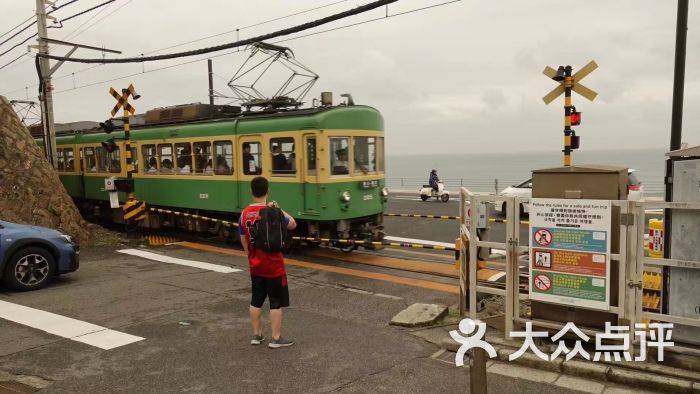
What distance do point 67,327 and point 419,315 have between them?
4.41 metres

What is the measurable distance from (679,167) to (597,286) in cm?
133

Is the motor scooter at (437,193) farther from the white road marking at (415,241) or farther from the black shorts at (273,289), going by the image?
the black shorts at (273,289)

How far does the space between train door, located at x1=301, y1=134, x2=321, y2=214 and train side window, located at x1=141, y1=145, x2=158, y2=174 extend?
5.99 meters

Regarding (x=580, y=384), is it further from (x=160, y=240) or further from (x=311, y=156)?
(x=160, y=240)

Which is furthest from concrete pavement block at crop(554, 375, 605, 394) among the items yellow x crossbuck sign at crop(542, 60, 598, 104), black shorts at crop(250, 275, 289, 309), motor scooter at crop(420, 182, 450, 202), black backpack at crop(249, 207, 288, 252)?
motor scooter at crop(420, 182, 450, 202)

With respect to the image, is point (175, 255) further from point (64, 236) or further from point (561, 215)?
point (561, 215)

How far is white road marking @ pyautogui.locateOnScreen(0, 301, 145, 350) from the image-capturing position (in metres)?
6.16

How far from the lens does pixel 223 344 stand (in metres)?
6.01

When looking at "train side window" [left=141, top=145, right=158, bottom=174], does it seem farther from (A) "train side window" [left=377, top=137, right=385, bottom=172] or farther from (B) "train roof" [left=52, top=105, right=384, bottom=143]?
(A) "train side window" [left=377, top=137, right=385, bottom=172]

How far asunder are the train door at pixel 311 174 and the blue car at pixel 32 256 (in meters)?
4.50

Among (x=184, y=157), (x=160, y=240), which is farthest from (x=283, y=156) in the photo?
(x=160, y=240)

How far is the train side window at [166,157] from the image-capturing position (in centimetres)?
1466

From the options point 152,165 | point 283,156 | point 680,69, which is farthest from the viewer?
→ point 152,165

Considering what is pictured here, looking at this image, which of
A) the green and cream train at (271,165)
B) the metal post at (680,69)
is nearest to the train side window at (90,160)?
the green and cream train at (271,165)
